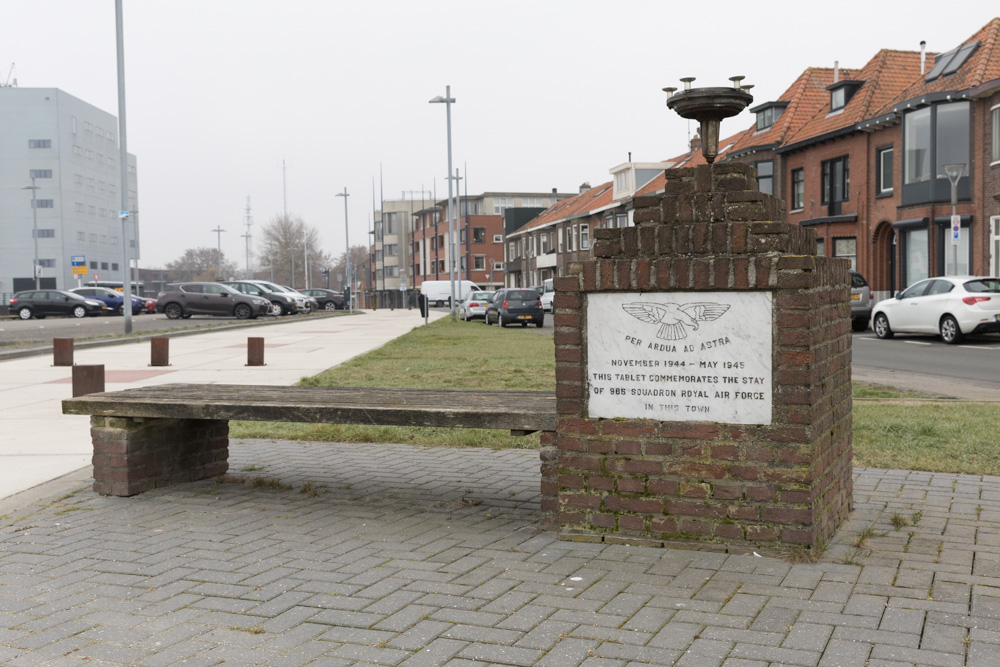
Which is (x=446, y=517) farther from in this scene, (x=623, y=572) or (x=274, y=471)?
(x=274, y=471)

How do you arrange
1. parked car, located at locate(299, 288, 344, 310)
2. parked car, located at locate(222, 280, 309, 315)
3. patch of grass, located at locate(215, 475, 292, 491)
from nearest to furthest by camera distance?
patch of grass, located at locate(215, 475, 292, 491) < parked car, located at locate(222, 280, 309, 315) < parked car, located at locate(299, 288, 344, 310)

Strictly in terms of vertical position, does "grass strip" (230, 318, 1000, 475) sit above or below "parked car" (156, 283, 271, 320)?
below

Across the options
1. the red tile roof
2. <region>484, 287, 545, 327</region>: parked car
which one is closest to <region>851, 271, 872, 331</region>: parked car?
<region>484, 287, 545, 327</region>: parked car

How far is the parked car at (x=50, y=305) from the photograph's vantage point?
4684 cm

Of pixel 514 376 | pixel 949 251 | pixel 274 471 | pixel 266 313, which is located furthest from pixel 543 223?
pixel 274 471

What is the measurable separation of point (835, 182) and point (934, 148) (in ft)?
23.2

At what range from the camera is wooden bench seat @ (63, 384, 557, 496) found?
17.9 feet

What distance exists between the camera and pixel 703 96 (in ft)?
16.3

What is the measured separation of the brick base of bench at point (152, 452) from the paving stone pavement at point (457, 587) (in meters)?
0.19

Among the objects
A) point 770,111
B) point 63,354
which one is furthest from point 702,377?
point 770,111

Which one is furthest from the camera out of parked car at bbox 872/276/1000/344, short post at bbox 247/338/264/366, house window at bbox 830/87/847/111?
house window at bbox 830/87/847/111

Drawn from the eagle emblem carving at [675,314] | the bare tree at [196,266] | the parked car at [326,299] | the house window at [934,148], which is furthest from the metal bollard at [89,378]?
the bare tree at [196,266]

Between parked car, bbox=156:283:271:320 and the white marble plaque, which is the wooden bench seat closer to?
the white marble plaque

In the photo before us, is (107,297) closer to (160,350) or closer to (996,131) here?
(160,350)
